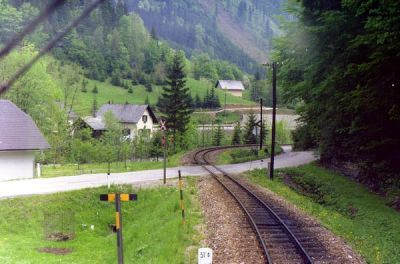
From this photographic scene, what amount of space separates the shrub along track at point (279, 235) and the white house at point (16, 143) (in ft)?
53.6

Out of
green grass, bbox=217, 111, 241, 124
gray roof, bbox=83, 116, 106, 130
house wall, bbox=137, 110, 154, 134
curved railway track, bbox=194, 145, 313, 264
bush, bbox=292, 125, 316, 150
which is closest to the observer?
curved railway track, bbox=194, 145, 313, 264

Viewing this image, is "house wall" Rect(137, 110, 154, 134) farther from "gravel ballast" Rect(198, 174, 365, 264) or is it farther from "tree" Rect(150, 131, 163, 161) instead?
"gravel ballast" Rect(198, 174, 365, 264)

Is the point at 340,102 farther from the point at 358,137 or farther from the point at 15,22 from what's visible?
the point at 15,22

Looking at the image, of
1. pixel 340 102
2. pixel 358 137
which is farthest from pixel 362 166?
pixel 340 102

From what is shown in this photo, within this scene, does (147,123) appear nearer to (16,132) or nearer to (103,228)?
(16,132)

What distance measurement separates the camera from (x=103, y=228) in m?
20.2

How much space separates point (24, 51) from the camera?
1996 inches

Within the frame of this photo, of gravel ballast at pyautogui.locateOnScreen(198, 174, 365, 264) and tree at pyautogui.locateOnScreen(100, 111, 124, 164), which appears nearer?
gravel ballast at pyautogui.locateOnScreen(198, 174, 365, 264)

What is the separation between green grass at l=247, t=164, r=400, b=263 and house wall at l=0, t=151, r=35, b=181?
14.0 m

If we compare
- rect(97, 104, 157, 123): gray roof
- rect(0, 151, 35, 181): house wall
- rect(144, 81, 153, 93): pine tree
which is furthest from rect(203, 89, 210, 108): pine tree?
rect(0, 151, 35, 181): house wall

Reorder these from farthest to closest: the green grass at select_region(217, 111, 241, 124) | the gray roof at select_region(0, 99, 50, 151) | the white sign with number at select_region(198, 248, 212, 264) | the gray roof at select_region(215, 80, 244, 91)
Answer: the gray roof at select_region(215, 80, 244, 91), the green grass at select_region(217, 111, 241, 124), the gray roof at select_region(0, 99, 50, 151), the white sign with number at select_region(198, 248, 212, 264)

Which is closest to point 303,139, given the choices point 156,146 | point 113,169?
point 113,169

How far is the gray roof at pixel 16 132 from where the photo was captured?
29391 mm

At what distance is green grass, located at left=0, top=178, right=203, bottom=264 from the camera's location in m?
13.3
